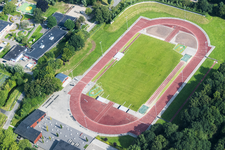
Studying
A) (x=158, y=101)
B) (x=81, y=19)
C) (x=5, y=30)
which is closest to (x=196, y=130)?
(x=158, y=101)

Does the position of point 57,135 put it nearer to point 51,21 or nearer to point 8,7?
point 51,21

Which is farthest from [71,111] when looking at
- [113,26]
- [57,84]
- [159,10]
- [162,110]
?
[159,10]

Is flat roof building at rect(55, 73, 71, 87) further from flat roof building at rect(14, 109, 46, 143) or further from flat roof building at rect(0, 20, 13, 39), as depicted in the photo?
flat roof building at rect(0, 20, 13, 39)

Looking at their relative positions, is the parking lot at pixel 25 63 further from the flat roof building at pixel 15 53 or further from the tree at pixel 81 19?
the tree at pixel 81 19

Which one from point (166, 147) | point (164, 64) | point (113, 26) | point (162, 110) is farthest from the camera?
point (113, 26)

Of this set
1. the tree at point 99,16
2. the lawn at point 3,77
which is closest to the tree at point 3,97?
the lawn at point 3,77

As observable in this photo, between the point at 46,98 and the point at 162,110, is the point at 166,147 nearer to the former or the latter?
the point at 162,110

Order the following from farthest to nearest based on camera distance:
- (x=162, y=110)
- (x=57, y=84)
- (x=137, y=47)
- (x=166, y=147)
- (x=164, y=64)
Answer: (x=137, y=47) < (x=164, y=64) < (x=57, y=84) < (x=162, y=110) < (x=166, y=147)
